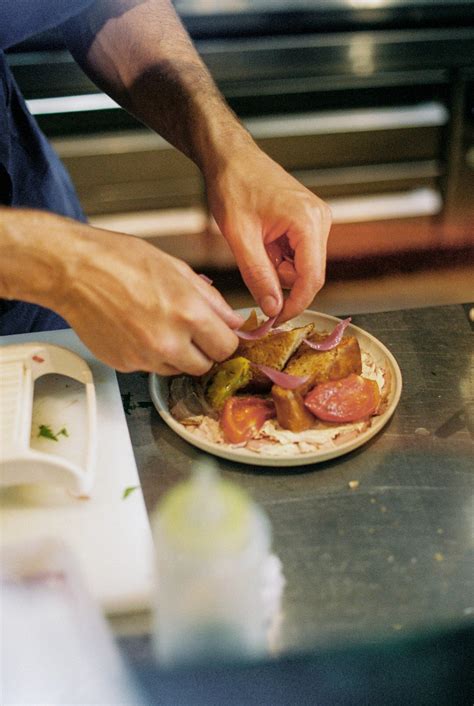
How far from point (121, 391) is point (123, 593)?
0.44 m

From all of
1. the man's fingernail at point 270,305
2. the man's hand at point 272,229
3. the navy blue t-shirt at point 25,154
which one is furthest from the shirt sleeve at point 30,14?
the man's fingernail at point 270,305

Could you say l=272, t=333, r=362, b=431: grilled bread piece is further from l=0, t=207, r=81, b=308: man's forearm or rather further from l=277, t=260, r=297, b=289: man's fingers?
l=0, t=207, r=81, b=308: man's forearm

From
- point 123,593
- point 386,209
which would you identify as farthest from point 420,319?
point 386,209

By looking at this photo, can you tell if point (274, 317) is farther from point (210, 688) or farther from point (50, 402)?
point (210, 688)

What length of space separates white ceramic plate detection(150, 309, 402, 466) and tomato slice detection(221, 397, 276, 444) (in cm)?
2

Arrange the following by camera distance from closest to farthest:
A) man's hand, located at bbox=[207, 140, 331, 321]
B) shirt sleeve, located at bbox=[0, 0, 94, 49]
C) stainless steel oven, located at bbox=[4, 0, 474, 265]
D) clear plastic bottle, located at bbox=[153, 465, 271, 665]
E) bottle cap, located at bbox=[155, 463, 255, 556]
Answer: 1. clear plastic bottle, located at bbox=[153, 465, 271, 665]
2. bottle cap, located at bbox=[155, 463, 255, 556]
3. man's hand, located at bbox=[207, 140, 331, 321]
4. shirt sleeve, located at bbox=[0, 0, 94, 49]
5. stainless steel oven, located at bbox=[4, 0, 474, 265]

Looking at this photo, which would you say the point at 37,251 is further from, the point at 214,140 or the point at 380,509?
the point at 380,509

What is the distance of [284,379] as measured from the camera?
1.21m

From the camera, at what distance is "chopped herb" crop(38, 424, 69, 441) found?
121cm

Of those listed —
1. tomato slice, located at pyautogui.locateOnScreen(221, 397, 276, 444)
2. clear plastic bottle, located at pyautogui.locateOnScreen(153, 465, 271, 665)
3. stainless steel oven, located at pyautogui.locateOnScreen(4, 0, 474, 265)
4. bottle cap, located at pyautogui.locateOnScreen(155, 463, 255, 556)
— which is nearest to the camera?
clear plastic bottle, located at pyautogui.locateOnScreen(153, 465, 271, 665)

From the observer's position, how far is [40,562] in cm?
102

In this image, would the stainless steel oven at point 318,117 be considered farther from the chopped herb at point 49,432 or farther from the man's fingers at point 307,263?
the chopped herb at point 49,432

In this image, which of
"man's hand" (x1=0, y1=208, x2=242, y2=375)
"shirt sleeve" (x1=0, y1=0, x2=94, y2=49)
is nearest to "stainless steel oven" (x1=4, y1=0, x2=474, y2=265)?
"shirt sleeve" (x1=0, y1=0, x2=94, y2=49)

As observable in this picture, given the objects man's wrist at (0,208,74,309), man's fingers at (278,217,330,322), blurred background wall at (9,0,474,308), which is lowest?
blurred background wall at (9,0,474,308)
